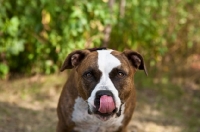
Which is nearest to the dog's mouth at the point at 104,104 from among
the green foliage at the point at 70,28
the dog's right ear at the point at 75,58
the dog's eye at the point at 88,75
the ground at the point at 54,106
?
the dog's eye at the point at 88,75

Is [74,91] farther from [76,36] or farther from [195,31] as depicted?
[195,31]

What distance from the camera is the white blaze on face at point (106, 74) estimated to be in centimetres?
296

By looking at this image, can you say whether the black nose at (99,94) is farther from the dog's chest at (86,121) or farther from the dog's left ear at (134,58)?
the dog's left ear at (134,58)

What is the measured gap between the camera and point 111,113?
3.01 meters

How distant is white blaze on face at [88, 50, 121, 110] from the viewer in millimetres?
2965

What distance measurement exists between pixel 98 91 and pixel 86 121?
59cm

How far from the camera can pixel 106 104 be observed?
2.90 metres

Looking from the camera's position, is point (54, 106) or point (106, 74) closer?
point (106, 74)

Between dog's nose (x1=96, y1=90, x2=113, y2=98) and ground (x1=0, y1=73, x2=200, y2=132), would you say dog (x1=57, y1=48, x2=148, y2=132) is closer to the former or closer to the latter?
dog's nose (x1=96, y1=90, x2=113, y2=98)

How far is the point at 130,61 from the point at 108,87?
53cm

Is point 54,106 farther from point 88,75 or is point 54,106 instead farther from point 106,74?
point 106,74

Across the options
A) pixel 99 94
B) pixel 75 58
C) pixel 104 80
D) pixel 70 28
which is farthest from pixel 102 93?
pixel 70 28

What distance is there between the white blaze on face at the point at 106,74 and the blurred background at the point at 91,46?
1733 mm

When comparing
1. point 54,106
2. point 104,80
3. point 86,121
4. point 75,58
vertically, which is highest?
point 75,58
